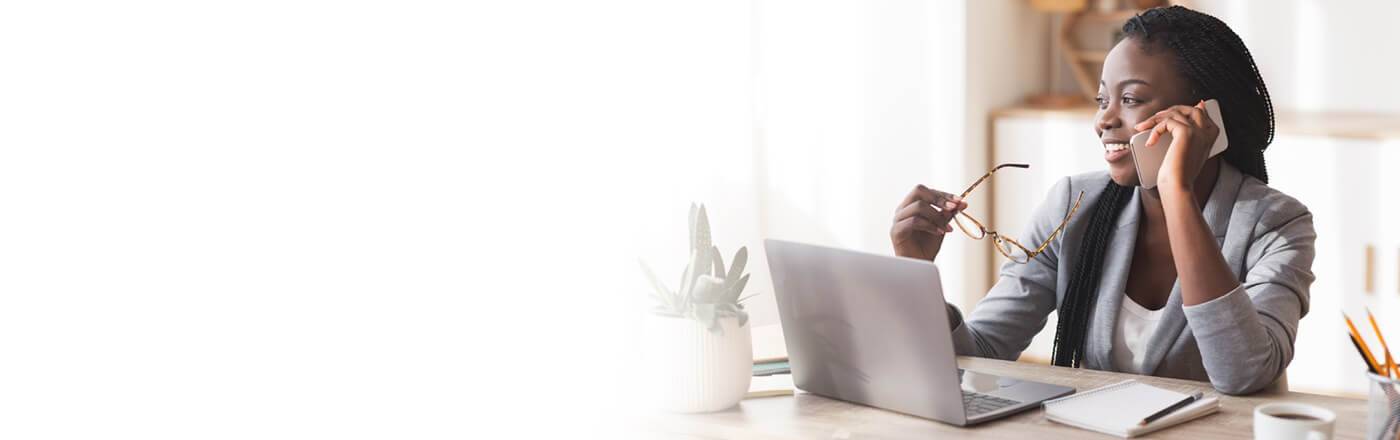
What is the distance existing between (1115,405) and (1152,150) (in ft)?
1.40

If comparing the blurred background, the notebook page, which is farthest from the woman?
the blurred background

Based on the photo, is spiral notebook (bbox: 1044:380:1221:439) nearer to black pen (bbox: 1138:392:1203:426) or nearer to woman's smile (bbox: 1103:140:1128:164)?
Result: black pen (bbox: 1138:392:1203:426)

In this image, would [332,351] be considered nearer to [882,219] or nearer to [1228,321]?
[1228,321]

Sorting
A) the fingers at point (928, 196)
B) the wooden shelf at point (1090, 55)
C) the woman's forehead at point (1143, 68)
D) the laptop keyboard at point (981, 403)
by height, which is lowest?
the laptop keyboard at point (981, 403)

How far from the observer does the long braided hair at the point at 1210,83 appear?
1.92 meters

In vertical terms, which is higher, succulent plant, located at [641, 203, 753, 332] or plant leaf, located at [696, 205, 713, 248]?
plant leaf, located at [696, 205, 713, 248]

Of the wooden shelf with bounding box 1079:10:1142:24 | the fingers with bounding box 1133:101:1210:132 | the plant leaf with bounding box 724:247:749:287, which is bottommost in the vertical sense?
the plant leaf with bounding box 724:247:749:287

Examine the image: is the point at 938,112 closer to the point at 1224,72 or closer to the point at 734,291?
the point at 1224,72

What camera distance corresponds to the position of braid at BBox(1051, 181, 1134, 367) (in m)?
2.03

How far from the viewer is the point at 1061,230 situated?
→ 6.84ft

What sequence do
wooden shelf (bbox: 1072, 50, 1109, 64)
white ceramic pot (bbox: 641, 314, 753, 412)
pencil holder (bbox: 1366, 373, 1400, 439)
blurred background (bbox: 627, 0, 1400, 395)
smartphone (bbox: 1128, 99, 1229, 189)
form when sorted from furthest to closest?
1. wooden shelf (bbox: 1072, 50, 1109, 64)
2. blurred background (bbox: 627, 0, 1400, 395)
3. smartphone (bbox: 1128, 99, 1229, 189)
4. white ceramic pot (bbox: 641, 314, 753, 412)
5. pencil holder (bbox: 1366, 373, 1400, 439)

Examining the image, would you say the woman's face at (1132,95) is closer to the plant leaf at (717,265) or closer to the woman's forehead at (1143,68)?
the woman's forehead at (1143,68)

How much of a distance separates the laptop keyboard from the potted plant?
0.26 m

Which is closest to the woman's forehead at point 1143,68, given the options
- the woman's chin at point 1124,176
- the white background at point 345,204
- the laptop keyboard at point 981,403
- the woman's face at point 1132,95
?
the woman's face at point 1132,95
